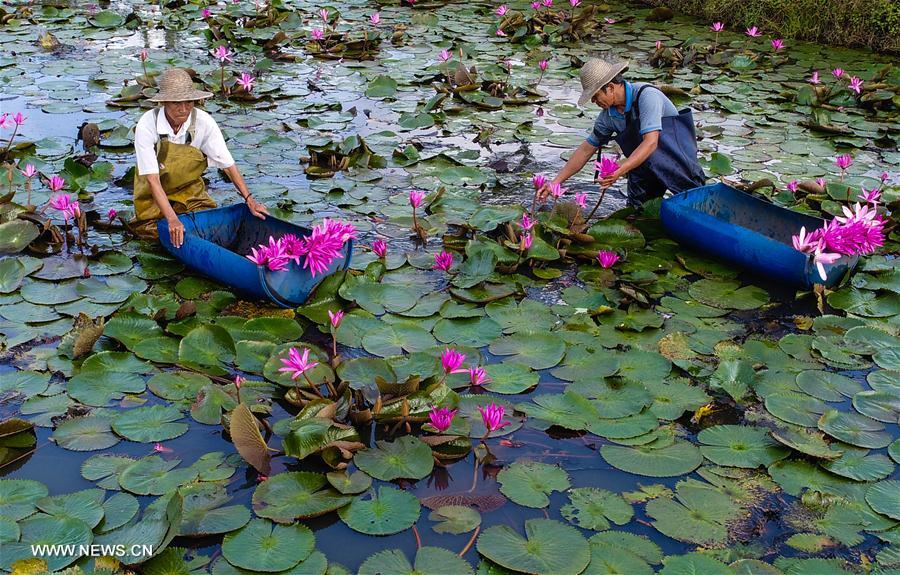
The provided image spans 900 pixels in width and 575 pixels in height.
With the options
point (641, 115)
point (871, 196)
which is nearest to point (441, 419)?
point (641, 115)

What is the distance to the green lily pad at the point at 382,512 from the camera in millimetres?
2738

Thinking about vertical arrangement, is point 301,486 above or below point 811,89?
below

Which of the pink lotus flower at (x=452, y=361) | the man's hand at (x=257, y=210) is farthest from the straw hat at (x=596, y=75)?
the pink lotus flower at (x=452, y=361)

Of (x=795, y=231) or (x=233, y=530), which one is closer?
(x=233, y=530)

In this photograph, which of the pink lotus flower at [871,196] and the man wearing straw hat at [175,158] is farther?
the pink lotus flower at [871,196]

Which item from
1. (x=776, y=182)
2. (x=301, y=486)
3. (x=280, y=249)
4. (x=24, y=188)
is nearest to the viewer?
(x=301, y=486)

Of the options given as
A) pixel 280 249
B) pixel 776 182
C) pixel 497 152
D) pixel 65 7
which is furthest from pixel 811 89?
pixel 65 7

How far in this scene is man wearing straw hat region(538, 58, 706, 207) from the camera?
4645 mm

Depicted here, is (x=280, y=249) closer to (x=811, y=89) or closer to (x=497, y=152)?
(x=497, y=152)

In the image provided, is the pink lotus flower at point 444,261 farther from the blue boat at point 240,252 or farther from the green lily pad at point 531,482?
the green lily pad at point 531,482

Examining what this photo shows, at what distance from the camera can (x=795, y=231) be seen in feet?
15.1

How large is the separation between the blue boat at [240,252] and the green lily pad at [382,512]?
135 centimetres

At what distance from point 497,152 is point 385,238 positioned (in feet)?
5.88

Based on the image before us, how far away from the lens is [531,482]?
2.96 meters
